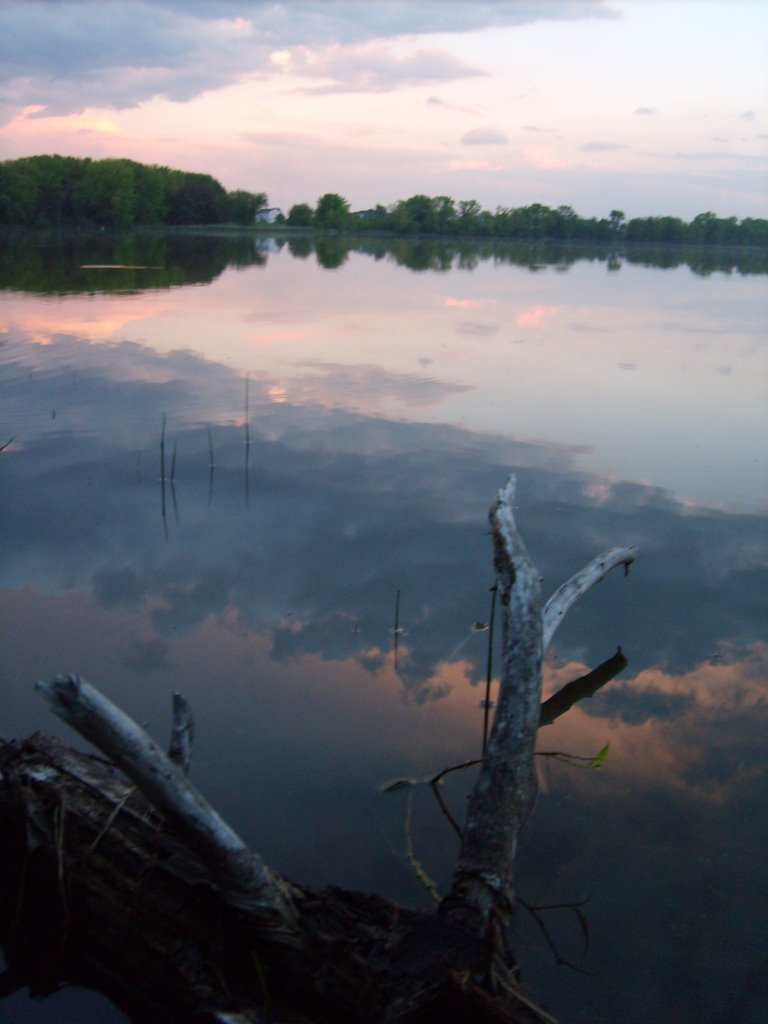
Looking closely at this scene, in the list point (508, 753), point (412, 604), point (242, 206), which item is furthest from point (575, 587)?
point (242, 206)

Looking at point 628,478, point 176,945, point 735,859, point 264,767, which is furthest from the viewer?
point 628,478

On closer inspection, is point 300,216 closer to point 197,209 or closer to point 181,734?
point 197,209

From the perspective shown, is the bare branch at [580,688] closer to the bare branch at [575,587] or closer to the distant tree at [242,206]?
the bare branch at [575,587]

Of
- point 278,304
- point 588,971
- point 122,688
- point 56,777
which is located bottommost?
point 588,971

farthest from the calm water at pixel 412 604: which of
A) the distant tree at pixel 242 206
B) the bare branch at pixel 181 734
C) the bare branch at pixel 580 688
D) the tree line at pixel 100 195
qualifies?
the distant tree at pixel 242 206

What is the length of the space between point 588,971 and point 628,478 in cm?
607

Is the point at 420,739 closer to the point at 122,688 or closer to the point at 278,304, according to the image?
the point at 122,688

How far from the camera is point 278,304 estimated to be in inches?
874

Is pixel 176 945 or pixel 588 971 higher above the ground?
pixel 176 945

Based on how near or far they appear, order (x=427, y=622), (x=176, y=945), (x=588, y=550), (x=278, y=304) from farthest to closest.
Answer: (x=278, y=304) → (x=588, y=550) → (x=427, y=622) → (x=176, y=945)

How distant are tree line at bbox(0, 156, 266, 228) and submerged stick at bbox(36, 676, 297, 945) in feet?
216

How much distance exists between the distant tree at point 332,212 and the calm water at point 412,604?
9122cm

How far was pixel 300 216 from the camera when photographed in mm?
109312

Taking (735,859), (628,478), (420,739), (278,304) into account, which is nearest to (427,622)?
(420,739)
